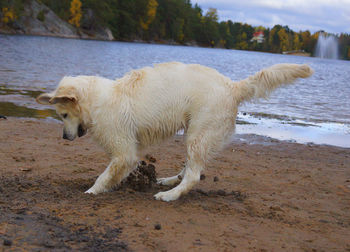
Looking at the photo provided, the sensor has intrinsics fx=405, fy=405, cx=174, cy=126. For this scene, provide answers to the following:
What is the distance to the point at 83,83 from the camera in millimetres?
5320

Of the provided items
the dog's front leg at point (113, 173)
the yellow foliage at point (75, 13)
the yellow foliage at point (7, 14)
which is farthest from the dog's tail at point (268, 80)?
the yellow foliage at point (75, 13)

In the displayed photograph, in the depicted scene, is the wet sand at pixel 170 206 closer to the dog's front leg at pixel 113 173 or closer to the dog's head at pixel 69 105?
the dog's front leg at pixel 113 173

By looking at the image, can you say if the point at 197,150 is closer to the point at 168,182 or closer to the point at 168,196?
the point at 168,196

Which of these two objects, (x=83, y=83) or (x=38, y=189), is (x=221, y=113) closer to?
(x=83, y=83)

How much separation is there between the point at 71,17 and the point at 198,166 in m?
90.7

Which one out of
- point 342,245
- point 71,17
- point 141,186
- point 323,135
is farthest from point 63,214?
point 71,17

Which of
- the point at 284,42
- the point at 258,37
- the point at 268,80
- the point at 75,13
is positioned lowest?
the point at 268,80

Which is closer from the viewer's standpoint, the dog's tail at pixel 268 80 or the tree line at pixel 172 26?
the dog's tail at pixel 268 80

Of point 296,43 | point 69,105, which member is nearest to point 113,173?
point 69,105

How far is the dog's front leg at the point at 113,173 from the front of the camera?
17.3 ft

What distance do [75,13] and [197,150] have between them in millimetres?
90383

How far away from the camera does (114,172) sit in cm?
530

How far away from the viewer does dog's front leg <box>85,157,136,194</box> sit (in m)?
5.27

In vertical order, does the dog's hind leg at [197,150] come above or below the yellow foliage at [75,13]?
below
